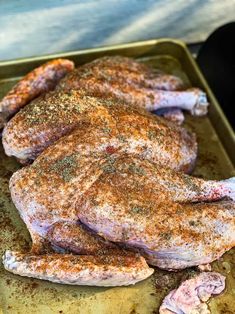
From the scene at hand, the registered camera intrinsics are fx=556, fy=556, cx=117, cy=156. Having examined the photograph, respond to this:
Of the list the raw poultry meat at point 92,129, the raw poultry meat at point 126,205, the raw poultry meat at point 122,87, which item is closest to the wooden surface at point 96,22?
the raw poultry meat at point 122,87

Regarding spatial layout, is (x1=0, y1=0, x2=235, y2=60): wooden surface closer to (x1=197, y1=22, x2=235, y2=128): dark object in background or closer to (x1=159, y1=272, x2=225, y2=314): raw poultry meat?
(x1=197, y1=22, x2=235, y2=128): dark object in background

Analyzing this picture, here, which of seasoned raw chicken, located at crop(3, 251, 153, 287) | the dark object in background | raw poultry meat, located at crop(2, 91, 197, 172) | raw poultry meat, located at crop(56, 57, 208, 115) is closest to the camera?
seasoned raw chicken, located at crop(3, 251, 153, 287)

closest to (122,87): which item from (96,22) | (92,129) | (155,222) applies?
(92,129)

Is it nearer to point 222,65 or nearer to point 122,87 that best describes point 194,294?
point 122,87

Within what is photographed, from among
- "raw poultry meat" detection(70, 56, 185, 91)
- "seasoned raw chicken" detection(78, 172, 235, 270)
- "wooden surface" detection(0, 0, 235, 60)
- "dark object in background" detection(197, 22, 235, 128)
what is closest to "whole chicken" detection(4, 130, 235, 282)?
"seasoned raw chicken" detection(78, 172, 235, 270)

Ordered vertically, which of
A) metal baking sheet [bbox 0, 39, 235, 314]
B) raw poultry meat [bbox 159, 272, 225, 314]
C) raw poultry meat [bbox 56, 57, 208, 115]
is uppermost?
raw poultry meat [bbox 56, 57, 208, 115]

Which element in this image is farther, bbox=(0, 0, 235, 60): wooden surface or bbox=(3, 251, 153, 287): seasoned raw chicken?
bbox=(0, 0, 235, 60): wooden surface
